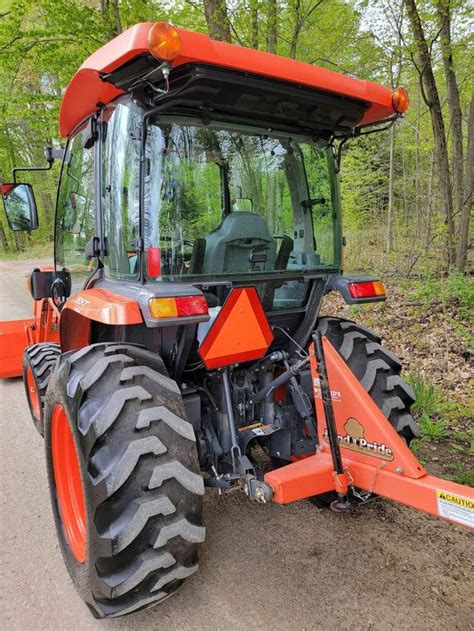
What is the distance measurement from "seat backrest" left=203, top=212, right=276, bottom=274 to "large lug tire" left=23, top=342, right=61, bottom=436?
66.6 inches

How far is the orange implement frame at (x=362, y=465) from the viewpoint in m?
1.71

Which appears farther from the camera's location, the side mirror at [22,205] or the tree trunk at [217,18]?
the tree trunk at [217,18]

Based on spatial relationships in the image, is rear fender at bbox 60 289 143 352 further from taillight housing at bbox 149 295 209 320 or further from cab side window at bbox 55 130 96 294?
cab side window at bbox 55 130 96 294

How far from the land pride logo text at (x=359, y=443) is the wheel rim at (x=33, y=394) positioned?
2484mm

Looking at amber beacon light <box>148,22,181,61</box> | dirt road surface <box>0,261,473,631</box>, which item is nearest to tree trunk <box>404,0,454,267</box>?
dirt road surface <box>0,261,473,631</box>

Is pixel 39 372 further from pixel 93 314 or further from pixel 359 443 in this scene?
pixel 359 443

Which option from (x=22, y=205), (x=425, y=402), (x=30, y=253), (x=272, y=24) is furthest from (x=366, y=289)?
(x=30, y=253)

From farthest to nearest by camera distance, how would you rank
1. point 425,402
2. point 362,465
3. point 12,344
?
point 12,344
point 425,402
point 362,465

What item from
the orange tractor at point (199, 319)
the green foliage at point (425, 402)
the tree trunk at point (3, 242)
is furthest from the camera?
the tree trunk at point (3, 242)

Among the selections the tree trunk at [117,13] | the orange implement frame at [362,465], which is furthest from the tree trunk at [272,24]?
the orange implement frame at [362,465]

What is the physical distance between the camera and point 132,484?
69.2 inches

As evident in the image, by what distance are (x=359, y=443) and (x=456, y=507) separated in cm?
55

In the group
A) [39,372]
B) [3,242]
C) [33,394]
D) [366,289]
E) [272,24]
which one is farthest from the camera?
[3,242]

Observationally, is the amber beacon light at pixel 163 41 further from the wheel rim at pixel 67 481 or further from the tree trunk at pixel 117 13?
the tree trunk at pixel 117 13
